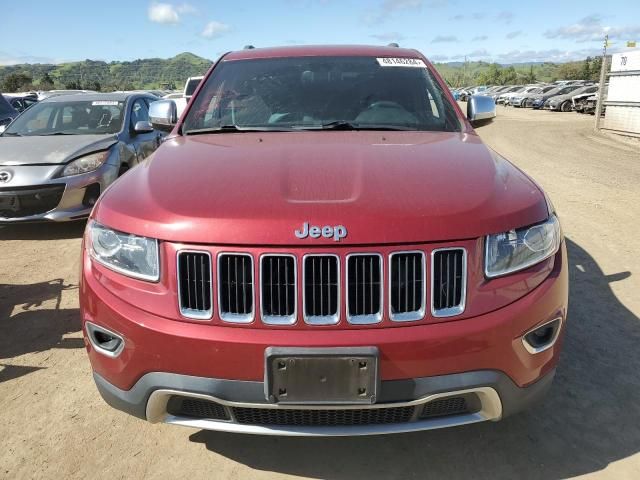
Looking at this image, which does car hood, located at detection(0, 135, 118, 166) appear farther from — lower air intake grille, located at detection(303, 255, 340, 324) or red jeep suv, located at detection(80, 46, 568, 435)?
lower air intake grille, located at detection(303, 255, 340, 324)

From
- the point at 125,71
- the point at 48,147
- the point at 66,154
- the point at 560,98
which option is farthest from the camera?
the point at 125,71

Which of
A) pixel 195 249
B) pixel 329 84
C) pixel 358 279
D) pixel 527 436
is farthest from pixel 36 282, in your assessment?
pixel 527 436

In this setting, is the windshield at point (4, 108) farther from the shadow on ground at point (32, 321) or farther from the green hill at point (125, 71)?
the green hill at point (125, 71)

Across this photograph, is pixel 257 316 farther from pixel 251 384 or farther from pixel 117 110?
pixel 117 110

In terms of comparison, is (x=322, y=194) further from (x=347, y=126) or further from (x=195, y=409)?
(x=347, y=126)

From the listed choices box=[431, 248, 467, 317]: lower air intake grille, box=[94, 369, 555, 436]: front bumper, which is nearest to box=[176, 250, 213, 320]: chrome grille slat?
box=[94, 369, 555, 436]: front bumper

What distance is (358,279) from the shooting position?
189 centimetres

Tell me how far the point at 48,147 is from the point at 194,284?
4947mm

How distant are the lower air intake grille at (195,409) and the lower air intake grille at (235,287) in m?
0.37

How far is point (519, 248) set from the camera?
205 cm

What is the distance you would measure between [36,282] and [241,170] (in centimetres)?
311

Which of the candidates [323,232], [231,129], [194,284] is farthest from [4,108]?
[323,232]

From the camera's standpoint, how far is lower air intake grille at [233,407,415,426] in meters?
2.00

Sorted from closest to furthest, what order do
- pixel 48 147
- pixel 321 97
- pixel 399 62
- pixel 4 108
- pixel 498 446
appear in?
pixel 498 446, pixel 321 97, pixel 399 62, pixel 48 147, pixel 4 108
